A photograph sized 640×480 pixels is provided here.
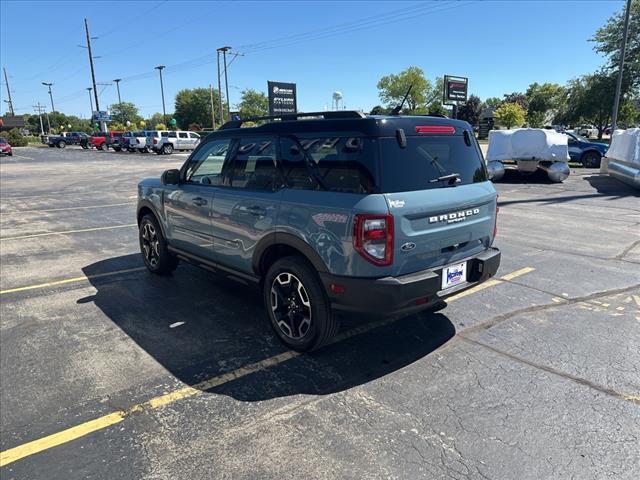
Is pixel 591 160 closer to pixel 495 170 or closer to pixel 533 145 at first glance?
pixel 533 145

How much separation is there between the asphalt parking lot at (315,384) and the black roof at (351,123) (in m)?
1.40

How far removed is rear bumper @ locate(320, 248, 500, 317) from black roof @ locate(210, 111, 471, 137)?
3.42ft

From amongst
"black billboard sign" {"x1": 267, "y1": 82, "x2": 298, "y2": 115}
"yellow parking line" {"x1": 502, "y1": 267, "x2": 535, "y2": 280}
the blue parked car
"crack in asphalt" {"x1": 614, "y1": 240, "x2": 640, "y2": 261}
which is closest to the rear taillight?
"yellow parking line" {"x1": 502, "y1": 267, "x2": 535, "y2": 280}

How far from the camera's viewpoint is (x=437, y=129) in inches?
140

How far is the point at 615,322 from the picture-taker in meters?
4.23

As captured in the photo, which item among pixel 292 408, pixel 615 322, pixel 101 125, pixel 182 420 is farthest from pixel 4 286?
pixel 101 125

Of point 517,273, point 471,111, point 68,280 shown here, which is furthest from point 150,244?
point 471,111

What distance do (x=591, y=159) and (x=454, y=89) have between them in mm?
8604

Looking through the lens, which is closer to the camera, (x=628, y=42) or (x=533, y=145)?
(x=533, y=145)

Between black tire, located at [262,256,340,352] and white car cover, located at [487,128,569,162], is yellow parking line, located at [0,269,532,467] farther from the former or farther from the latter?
white car cover, located at [487,128,569,162]

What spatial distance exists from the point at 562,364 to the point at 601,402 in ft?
1.71

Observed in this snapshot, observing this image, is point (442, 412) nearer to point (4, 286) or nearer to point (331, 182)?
point (331, 182)

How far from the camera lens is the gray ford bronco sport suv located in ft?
10.2

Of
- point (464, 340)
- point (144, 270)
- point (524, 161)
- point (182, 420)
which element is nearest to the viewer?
point (182, 420)
